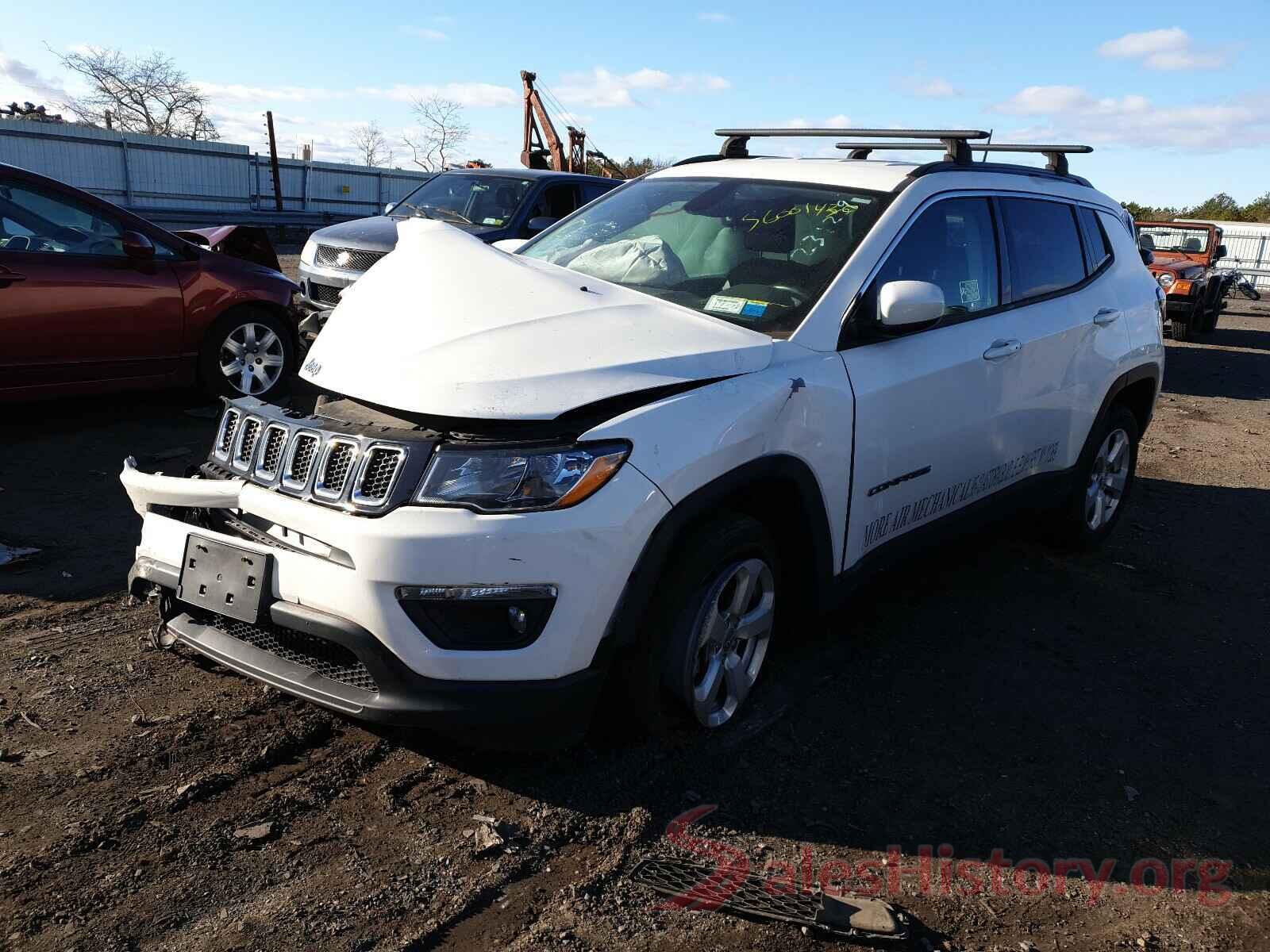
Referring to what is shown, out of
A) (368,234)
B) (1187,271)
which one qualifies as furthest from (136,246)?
(1187,271)

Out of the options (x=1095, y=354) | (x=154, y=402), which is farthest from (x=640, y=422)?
(x=154, y=402)

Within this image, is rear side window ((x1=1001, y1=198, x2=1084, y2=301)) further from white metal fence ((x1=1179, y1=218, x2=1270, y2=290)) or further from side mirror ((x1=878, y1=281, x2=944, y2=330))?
white metal fence ((x1=1179, y1=218, x2=1270, y2=290))

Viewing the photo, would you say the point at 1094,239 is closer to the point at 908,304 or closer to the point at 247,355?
the point at 908,304

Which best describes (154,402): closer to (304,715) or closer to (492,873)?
(304,715)

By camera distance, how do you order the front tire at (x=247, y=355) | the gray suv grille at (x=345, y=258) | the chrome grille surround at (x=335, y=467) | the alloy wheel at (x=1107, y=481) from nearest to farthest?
the chrome grille surround at (x=335, y=467) < the alloy wheel at (x=1107, y=481) < the front tire at (x=247, y=355) < the gray suv grille at (x=345, y=258)

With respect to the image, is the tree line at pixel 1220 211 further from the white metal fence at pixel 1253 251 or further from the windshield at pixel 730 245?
the windshield at pixel 730 245

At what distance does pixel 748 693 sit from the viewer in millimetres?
3691

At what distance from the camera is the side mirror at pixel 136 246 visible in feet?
22.5

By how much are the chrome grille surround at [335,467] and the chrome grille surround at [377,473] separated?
4cm

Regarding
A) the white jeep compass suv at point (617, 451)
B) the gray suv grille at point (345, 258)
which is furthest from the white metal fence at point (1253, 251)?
the white jeep compass suv at point (617, 451)

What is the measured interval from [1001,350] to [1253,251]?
3758cm

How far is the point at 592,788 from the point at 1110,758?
1821 millimetres

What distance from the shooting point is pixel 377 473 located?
285 cm

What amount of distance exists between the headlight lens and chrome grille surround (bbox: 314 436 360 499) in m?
0.24
